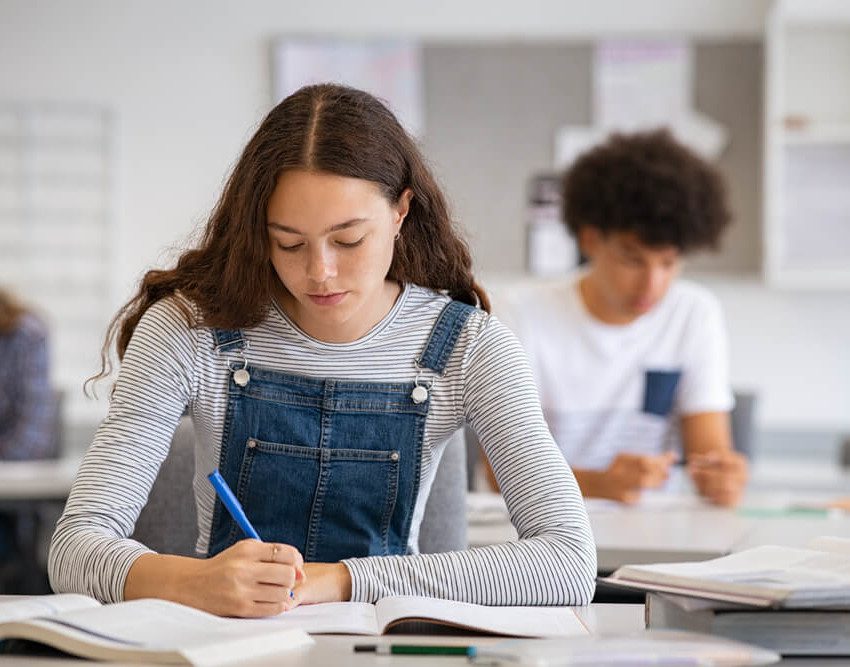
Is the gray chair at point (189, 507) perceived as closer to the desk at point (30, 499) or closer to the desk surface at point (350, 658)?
the desk surface at point (350, 658)

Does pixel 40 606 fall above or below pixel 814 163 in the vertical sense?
below

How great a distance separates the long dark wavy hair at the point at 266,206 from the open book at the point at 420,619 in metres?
0.45

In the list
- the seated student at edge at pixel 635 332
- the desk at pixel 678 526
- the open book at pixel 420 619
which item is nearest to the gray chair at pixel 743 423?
the seated student at edge at pixel 635 332

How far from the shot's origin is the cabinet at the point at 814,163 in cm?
386

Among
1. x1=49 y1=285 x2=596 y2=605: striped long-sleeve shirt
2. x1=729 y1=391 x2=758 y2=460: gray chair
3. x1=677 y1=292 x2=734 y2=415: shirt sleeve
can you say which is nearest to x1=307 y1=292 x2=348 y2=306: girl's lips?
x1=49 y1=285 x2=596 y2=605: striped long-sleeve shirt

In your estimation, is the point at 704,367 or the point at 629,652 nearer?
the point at 629,652

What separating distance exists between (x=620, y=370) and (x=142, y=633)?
1.75 metres

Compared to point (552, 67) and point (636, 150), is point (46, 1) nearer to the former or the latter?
point (552, 67)

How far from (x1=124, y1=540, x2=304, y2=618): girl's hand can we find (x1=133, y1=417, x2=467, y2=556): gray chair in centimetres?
48

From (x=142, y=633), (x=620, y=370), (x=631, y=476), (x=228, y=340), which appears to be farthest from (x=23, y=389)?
(x=142, y=633)

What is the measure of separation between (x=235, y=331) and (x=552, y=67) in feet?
9.16

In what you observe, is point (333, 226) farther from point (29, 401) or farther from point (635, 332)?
point (29, 401)

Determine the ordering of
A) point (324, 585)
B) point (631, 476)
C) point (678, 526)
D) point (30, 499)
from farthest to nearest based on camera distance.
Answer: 1. point (30, 499)
2. point (631, 476)
3. point (678, 526)
4. point (324, 585)

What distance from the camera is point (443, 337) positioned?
1.57 metres
